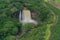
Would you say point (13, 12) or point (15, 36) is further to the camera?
point (13, 12)

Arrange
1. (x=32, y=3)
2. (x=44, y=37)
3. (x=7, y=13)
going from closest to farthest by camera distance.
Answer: (x=44, y=37), (x=7, y=13), (x=32, y=3)

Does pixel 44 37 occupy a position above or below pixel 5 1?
below

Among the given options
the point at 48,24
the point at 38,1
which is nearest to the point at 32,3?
the point at 38,1

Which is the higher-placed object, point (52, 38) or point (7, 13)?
point (7, 13)

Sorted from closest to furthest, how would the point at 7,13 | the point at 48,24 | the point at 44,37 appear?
the point at 44,37
the point at 48,24
the point at 7,13

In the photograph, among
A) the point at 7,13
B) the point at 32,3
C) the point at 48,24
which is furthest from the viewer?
the point at 32,3

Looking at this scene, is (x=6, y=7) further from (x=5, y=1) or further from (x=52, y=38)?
(x=52, y=38)

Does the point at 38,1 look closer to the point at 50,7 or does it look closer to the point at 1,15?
the point at 50,7

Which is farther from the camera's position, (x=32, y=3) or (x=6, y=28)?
(x=32, y=3)

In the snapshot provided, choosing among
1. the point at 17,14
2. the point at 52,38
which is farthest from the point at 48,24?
the point at 17,14
